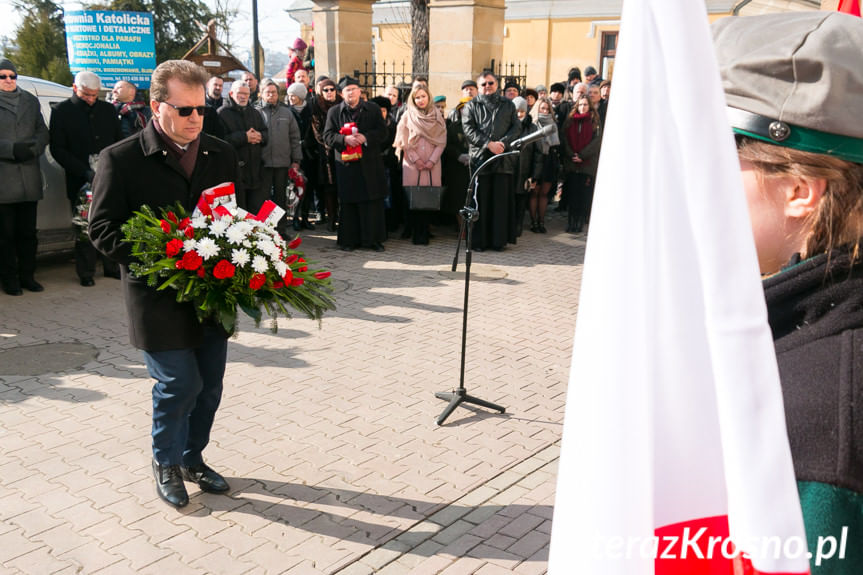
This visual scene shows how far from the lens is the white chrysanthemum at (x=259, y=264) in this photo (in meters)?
3.87

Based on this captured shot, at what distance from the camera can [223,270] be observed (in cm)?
381

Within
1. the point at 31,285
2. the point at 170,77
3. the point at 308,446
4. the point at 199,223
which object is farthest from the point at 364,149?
the point at 199,223

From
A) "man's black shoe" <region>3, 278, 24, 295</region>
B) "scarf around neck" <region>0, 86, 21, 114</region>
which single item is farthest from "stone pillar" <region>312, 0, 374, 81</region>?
"man's black shoe" <region>3, 278, 24, 295</region>

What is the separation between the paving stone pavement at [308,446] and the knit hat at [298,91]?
5411 mm

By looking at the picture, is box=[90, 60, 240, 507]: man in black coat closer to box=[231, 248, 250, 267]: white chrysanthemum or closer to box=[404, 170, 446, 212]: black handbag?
box=[231, 248, 250, 267]: white chrysanthemum

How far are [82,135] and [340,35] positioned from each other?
7.35 metres

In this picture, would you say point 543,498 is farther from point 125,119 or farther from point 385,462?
point 125,119

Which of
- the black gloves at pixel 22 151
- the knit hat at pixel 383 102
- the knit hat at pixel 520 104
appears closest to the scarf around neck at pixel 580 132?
the knit hat at pixel 520 104

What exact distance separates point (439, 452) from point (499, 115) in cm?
652

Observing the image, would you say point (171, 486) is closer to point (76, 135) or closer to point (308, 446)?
point (308, 446)

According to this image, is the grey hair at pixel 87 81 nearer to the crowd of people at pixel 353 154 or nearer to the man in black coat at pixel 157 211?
the crowd of people at pixel 353 154

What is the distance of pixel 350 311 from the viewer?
805 cm

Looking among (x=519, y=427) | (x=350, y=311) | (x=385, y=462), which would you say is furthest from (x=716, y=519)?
(x=350, y=311)

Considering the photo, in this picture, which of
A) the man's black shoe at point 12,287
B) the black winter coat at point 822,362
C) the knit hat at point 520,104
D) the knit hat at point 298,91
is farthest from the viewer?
the knit hat at point 298,91
